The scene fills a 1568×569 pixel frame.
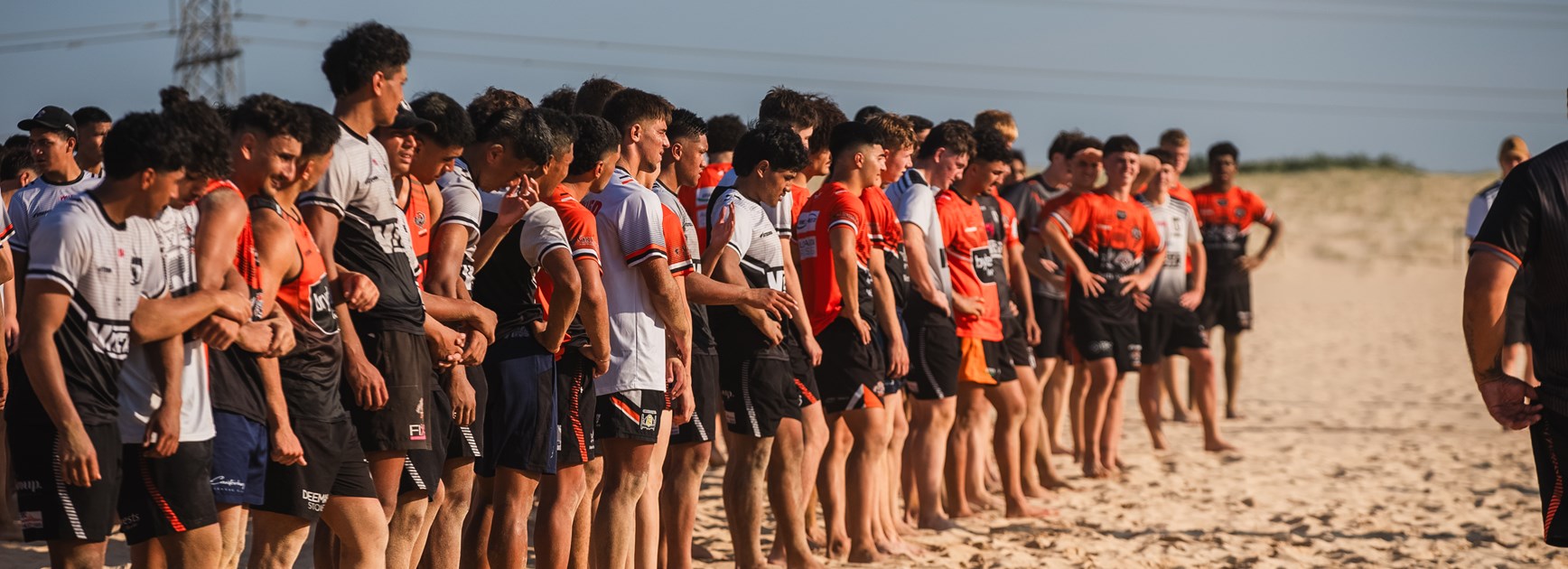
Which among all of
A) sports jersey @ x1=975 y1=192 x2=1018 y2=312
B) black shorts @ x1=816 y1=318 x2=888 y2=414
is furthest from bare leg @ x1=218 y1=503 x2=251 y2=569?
sports jersey @ x1=975 y1=192 x2=1018 y2=312

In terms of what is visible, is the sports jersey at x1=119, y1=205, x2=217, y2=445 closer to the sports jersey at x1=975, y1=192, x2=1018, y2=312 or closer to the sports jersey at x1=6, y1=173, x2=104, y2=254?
the sports jersey at x1=6, y1=173, x2=104, y2=254

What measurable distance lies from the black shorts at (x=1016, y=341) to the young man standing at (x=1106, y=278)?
869 millimetres

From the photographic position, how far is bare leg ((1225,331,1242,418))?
43.1 ft

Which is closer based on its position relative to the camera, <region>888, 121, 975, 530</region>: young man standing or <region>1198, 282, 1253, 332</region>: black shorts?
<region>888, 121, 975, 530</region>: young man standing

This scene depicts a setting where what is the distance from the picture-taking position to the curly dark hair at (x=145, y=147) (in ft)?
12.2

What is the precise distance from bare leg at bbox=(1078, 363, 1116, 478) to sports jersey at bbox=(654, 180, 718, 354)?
445 cm

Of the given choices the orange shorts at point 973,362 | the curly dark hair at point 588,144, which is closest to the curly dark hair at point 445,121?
the curly dark hair at point 588,144

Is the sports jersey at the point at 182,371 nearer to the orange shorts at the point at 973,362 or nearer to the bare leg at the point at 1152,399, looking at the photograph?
the orange shorts at the point at 973,362

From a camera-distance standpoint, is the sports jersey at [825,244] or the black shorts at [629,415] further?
the sports jersey at [825,244]

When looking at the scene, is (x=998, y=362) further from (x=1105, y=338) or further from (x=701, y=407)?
(x=701, y=407)

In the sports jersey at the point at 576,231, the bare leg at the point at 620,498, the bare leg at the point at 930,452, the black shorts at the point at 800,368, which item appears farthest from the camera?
the bare leg at the point at 930,452

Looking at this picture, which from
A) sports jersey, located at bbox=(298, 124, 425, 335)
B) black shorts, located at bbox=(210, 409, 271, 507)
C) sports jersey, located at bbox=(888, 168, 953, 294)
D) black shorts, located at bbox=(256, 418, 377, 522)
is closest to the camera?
black shorts, located at bbox=(210, 409, 271, 507)

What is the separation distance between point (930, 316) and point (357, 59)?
12.9ft

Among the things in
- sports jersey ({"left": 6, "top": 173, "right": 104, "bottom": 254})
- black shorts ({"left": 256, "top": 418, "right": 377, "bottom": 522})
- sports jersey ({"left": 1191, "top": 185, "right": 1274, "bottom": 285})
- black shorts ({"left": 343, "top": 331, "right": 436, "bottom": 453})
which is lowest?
black shorts ({"left": 256, "top": 418, "right": 377, "bottom": 522})
